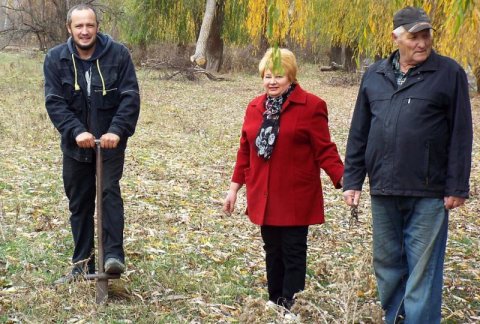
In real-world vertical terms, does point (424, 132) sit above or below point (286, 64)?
below

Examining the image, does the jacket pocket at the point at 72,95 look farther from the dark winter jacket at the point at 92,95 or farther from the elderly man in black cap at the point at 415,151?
the elderly man in black cap at the point at 415,151

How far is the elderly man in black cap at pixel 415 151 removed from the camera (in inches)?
135

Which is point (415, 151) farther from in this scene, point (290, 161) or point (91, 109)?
point (91, 109)

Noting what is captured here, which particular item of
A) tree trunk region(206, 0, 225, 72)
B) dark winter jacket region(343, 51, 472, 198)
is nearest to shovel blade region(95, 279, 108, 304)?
dark winter jacket region(343, 51, 472, 198)

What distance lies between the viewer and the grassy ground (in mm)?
4188

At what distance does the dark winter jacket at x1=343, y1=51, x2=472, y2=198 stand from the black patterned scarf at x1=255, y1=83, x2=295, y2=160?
59 centimetres

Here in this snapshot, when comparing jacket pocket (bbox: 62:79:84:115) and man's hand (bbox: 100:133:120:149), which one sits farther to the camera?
jacket pocket (bbox: 62:79:84:115)

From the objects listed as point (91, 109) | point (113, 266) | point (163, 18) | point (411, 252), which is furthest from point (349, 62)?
point (411, 252)

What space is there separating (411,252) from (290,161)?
34.2 inches

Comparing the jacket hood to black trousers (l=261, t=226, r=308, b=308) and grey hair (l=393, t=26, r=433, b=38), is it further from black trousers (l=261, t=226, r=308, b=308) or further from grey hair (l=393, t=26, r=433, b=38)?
grey hair (l=393, t=26, r=433, b=38)

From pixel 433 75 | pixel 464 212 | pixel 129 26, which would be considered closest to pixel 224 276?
pixel 433 75

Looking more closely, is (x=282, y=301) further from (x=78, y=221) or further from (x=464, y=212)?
(x=464, y=212)

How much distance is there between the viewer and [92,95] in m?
4.31

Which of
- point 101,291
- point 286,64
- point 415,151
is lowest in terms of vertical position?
point 101,291
